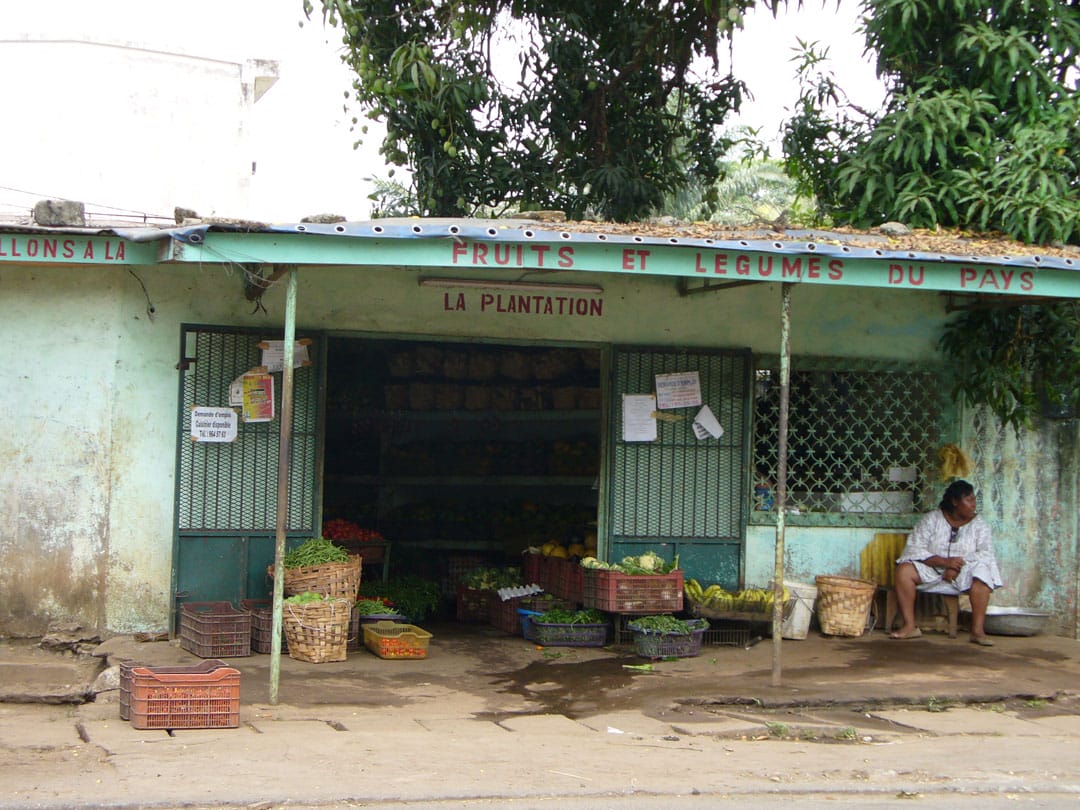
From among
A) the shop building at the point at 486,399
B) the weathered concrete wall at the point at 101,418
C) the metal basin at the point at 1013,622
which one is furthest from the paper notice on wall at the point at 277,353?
the metal basin at the point at 1013,622

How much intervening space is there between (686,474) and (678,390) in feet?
2.40

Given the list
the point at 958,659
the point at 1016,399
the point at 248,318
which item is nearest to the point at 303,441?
the point at 248,318

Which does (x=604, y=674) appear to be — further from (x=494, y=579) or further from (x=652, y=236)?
(x=652, y=236)

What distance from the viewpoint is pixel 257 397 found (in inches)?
380

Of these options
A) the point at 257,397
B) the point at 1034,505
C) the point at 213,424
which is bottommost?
the point at 1034,505

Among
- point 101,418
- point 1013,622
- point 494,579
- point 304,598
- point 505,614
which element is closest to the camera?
point 304,598

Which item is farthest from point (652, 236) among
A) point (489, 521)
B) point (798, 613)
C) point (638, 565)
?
point (489, 521)

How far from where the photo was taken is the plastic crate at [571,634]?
10234 mm

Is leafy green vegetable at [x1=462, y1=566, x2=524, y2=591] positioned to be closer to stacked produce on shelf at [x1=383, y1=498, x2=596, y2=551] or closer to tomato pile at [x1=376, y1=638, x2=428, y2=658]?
stacked produce on shelf at [x1=383, y1=498, x2=596, y2=551]

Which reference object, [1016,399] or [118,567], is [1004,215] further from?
[118,567]

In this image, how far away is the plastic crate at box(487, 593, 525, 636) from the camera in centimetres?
1088

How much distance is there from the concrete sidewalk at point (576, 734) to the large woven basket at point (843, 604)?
433 millimetres

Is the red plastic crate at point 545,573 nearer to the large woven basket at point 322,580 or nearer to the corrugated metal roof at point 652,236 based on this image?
the large woven basket at point 322,580

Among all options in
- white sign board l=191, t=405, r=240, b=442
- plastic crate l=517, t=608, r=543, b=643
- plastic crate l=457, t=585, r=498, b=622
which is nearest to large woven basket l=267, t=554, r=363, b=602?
white sign board l=191, t=405, r=240, b=442
